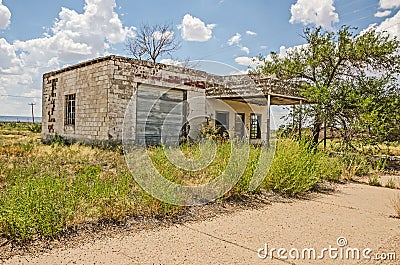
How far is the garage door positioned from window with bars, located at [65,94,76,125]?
3590mm

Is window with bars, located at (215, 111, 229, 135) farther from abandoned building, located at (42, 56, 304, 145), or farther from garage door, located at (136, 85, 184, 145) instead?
garage door, located at (136, 85, 184, 145)

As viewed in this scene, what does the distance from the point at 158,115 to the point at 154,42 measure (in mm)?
16455

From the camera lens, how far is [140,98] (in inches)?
496

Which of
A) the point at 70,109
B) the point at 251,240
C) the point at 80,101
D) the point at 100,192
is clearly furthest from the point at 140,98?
the point at 251,240

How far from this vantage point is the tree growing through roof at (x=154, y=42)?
27.9m

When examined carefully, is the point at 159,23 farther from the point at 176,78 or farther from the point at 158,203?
the point at 158,203

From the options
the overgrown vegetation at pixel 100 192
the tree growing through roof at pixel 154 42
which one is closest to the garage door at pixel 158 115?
the overgrown vegetation at pixel 100 192

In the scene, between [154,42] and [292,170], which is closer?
[292,170]

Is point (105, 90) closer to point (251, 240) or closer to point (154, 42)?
point (251, 240)

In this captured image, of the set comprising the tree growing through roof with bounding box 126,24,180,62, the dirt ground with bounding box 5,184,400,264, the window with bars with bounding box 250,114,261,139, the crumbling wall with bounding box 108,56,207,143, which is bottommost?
the dirt ground with bounding box 5,184,400,264

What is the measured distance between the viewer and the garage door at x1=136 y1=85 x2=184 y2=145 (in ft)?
41.4

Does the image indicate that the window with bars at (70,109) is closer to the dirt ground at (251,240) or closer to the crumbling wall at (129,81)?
the crumbling wall at (129,81)

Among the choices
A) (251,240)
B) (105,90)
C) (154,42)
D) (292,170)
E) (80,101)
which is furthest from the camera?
(154,42)

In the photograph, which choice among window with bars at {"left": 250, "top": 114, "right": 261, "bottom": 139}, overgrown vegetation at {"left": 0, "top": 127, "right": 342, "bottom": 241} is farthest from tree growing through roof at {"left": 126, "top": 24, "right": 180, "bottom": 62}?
overgrown vegetation at {"left": 0, "top": 127, "right": 342, "bottom": 241}
